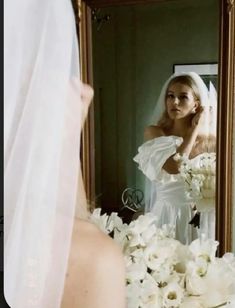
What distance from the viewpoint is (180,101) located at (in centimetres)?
92

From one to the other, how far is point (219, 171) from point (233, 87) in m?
0.21

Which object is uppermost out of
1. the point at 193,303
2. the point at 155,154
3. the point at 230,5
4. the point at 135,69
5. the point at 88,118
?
the point at 230,5

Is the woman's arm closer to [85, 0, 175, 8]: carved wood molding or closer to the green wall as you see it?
the green wall

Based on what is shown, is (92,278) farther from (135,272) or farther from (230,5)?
(230,5)

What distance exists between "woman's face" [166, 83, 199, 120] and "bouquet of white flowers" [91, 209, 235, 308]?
332mm

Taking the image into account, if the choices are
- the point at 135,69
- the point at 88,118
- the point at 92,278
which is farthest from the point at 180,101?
the point at 92,278

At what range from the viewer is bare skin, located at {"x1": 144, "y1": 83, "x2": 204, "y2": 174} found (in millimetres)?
908

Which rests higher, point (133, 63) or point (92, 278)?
point (133, 63)

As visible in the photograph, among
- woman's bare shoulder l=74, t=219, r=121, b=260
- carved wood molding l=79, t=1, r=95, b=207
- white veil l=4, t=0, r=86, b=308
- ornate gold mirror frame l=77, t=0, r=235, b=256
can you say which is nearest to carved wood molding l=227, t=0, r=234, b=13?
ornate gold mirror frame l=77, t=0, r=235, b=256

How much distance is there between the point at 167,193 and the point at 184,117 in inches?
8.2

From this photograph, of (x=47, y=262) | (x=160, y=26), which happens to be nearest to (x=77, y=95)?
(x=47, y=262)

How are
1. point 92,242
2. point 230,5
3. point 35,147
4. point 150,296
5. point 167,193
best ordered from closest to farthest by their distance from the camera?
1. point 35,147
2. point 92,242
3. point 150,296
4. point 230,5
5. point 167,193

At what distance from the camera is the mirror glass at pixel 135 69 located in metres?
0.90

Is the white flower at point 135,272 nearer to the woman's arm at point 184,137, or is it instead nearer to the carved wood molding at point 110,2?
the woman's arm at point 184,137
